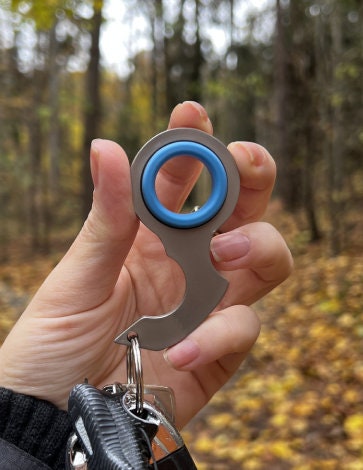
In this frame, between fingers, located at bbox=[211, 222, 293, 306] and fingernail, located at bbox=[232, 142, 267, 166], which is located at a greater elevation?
fingernail, located at bbox=[232, 142, 267, 166]

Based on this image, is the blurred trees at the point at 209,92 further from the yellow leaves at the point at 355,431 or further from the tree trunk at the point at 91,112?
the yellow leaves at the point at 355,431

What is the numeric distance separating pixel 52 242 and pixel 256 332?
1290 cm

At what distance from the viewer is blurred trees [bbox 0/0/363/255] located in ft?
24.4

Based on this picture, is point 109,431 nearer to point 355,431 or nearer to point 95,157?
point 95,157

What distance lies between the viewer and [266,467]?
3.23 metres

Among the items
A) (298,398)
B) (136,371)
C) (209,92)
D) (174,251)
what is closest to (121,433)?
(136,371)

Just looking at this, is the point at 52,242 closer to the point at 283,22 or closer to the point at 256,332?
the point at 283,22

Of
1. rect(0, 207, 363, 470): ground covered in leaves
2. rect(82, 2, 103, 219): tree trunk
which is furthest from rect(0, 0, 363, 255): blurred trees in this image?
rect(0, 207, 363, 470): ground covered in leaves

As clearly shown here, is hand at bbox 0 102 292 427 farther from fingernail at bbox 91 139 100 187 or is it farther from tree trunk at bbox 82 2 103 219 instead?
tree trunk at bbox 82 2 103 219

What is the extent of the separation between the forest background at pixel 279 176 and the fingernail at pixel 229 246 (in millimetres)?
2429

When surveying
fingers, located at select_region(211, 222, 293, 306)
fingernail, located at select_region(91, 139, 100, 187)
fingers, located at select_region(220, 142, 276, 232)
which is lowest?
fingers, located at select_region(211, 222, 293, 306)

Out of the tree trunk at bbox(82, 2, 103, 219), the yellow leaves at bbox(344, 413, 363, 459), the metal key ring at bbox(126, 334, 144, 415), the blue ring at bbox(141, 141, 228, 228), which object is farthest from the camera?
the tree trunk at bbox(82, 2, 103, 219)

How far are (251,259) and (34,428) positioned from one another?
0.68 m

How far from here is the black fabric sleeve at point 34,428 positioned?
1265mm
